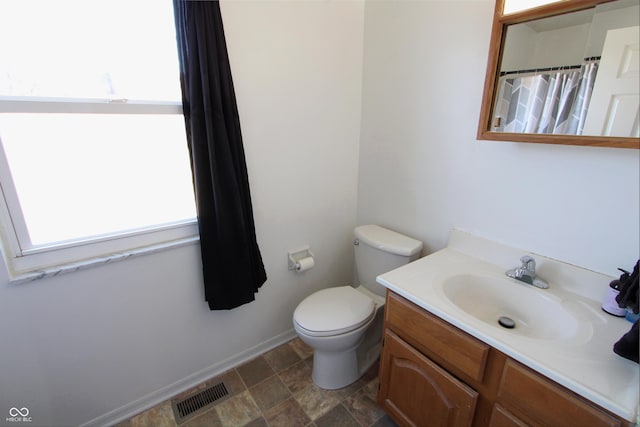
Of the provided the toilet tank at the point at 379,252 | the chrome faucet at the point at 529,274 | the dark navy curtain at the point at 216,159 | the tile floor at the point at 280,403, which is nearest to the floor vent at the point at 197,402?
the tile floor at the point at 280,403

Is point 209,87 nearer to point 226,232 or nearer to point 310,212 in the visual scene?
point 226,232

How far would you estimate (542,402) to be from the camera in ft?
2.74

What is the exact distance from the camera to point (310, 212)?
192 cm

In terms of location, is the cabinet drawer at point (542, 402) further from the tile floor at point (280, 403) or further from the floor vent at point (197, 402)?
the floor vent at point (197, 402)

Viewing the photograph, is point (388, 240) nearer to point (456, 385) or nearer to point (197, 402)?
point (456, 385)

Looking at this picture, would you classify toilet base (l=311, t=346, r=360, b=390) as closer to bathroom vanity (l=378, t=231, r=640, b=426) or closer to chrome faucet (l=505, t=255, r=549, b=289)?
bathroom vanity (l=378, t=231, r=640, b=426)

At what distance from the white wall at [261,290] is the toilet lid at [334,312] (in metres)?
0.35

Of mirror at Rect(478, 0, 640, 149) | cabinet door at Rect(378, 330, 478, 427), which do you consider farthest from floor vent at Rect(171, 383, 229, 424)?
mirror at Rect(478, 0, 640, 149)

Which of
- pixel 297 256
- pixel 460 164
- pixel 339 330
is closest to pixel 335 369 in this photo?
pixel 339 330

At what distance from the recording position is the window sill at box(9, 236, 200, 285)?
1.15 meters

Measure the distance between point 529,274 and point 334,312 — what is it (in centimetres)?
91

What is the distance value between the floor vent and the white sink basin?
1.37 m

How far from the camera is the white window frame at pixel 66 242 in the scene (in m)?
1.09

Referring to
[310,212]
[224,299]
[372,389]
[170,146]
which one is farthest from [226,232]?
[372,389]
